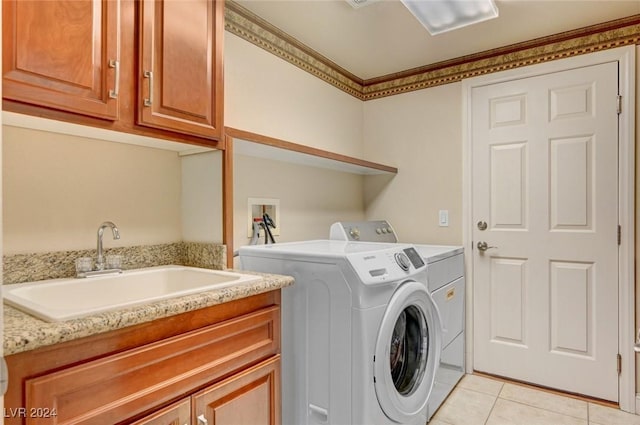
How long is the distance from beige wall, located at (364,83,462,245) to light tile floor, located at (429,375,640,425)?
98 cm

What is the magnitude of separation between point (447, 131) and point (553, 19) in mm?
876

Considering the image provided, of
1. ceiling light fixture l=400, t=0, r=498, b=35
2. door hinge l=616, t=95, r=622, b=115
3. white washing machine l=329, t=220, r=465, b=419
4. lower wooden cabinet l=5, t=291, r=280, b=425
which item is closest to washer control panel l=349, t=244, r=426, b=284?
white washing machine l=329, t=220, r=465, b=419

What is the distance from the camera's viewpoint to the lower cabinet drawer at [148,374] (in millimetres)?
814

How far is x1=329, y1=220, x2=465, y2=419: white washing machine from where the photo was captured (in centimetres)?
210

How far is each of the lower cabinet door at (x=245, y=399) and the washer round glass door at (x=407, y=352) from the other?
15.9 inches

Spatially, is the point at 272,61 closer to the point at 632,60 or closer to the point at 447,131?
the point at 447,131

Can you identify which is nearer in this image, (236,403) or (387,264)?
(236,403)

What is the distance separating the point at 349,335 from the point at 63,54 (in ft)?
4.28

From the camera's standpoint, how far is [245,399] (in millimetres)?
1229

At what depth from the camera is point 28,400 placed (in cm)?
76

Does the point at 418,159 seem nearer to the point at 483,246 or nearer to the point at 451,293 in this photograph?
the point at 483,246

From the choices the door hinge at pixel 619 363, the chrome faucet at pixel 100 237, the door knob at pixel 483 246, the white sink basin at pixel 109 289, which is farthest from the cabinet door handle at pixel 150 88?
the door hinge at pixel 619 363

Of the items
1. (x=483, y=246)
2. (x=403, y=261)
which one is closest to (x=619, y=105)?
(x=483, y=246)

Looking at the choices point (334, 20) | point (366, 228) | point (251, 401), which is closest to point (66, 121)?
point (251, 401)
